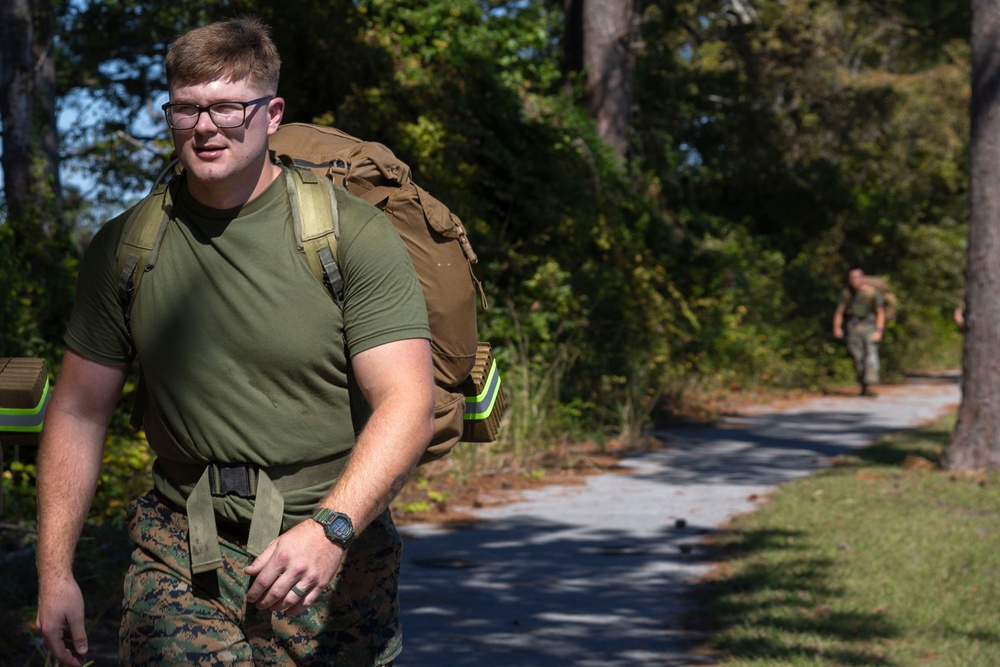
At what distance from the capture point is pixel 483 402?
3.50 m

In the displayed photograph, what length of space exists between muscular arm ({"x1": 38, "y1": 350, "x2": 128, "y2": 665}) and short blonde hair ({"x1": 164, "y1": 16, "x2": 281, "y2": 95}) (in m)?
0.67

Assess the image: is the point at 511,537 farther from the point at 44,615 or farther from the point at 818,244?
the point at 818,244

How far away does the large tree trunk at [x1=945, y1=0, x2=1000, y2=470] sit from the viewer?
10.5 meters

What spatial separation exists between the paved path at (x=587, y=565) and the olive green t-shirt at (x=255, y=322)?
3069mm

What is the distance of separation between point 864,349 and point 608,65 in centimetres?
627

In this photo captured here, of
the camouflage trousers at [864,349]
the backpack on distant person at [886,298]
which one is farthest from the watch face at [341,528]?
the backpack on distant person at [886,298]

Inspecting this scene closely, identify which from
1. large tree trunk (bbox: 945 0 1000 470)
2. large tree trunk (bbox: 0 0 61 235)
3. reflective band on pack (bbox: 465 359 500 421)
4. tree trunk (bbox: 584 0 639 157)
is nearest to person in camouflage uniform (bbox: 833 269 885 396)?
tree trunk (bbox: 584 0 639 157)

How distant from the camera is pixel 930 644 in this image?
5.88 metres

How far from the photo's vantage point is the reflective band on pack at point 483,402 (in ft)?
11.5

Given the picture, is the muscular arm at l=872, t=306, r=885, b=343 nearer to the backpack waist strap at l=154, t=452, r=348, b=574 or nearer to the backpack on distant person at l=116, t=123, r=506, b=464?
the backpack on distant person at l=116, t=123, r=506, b=464

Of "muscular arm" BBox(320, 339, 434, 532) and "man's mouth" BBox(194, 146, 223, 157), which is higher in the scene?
"man's mouth" BBox(194, 146, 223, 157)

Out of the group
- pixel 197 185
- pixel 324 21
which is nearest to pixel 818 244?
pixel 324 21

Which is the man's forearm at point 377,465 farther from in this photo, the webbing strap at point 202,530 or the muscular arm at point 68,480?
the muscular arm at point 68,480

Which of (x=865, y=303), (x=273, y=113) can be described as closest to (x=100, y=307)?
(x=273, y=113)
